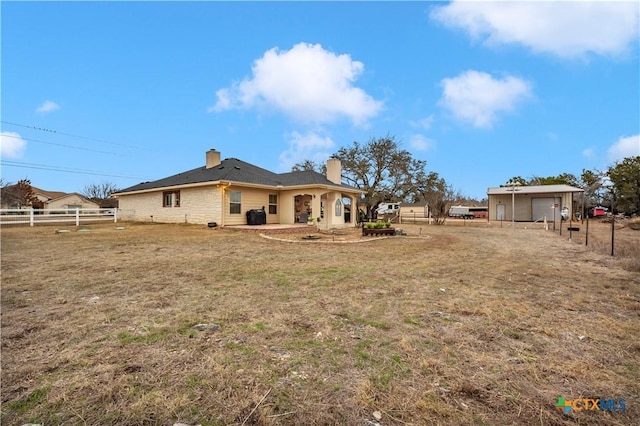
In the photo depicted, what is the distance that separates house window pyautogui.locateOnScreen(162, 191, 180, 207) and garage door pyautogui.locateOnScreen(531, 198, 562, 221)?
31.7 meters

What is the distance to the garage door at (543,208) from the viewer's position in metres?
28.5

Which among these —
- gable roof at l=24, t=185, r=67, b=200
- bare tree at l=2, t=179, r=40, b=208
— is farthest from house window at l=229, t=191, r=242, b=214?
gable roof at l=24, t=185, r=67, b=200

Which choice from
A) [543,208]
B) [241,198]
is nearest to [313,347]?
[241,198]

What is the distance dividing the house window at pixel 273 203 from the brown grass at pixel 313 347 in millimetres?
12209

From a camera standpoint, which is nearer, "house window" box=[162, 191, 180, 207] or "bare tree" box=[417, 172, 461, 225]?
"house window" box=[162, 191, 180, 207]

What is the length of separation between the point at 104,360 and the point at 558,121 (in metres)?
22.5

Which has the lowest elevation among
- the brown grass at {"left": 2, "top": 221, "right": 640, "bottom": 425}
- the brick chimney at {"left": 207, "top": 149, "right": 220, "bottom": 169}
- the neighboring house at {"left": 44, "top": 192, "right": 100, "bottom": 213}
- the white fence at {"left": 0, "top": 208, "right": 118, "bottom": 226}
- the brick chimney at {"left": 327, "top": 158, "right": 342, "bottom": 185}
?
the brown grass at {"left": 2, "top": 221, "right": 640, "bottom": 425}

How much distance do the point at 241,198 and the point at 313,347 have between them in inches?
559

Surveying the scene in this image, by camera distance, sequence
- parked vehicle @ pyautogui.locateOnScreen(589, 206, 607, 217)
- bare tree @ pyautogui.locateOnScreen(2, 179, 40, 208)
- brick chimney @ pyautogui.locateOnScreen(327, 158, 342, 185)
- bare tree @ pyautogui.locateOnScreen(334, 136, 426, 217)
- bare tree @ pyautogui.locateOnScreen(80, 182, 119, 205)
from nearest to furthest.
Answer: brick chimney @ pyautogui.locateOnScreen(327, 158, 342, 185) < bare tree @ pyautogui.locateOnScreen(334, 136, 426, 217) < parked vehicle @ pyautogui.locateOnScreen(589, 206, 607, 217) < bare tree @ pyautogui.locateOnScreen(2, 179, 40, 208) < bare tree @ pyautogui.locateOnScreen(80, 182, 119, 205)

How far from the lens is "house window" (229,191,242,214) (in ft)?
51.4

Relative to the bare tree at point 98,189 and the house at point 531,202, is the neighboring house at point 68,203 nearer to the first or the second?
the bare tree at point 98,189

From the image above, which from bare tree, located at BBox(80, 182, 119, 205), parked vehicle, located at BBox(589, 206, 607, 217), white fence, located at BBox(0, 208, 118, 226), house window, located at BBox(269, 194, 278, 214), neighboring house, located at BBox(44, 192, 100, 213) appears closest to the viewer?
white fence, located at BBox(0, 208, 118, 226)

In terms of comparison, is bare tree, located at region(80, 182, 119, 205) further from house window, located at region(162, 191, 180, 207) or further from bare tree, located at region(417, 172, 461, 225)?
bare tree, located at region(417, 172, 461, 225)

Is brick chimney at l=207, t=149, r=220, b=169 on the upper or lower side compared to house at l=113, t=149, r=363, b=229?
upper
